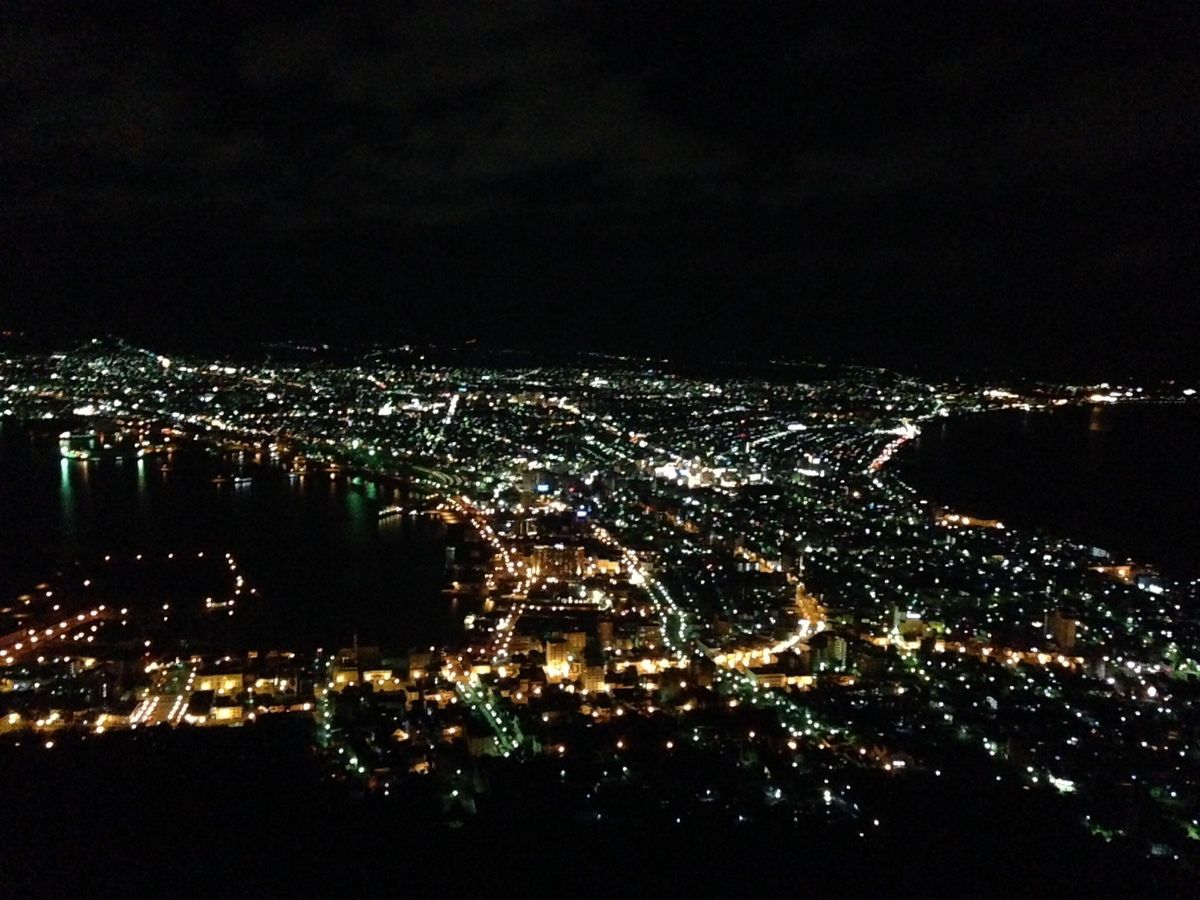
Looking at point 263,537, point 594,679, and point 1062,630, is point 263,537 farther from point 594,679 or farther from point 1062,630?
point 1062,630

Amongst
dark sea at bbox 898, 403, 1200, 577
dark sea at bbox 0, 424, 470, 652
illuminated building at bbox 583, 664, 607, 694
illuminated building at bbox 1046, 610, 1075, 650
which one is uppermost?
illuminated building at bbox 583, 664, 607, 694

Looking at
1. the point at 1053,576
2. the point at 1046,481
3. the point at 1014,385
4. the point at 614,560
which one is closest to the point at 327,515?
the point at 614,560

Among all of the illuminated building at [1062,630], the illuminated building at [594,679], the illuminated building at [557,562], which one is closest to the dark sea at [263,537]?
the illuminated building at [557,562]

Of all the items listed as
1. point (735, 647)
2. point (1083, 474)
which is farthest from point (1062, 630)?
point (1083, 474)

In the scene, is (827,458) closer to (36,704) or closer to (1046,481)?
(1046,481)

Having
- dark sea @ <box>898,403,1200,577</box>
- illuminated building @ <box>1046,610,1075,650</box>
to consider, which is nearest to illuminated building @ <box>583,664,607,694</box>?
illuminated building @ <box>1046,610,1075,650</box>

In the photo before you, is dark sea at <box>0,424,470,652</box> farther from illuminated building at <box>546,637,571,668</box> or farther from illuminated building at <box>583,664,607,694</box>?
illuminated building at <box>583,664,607,694</box>

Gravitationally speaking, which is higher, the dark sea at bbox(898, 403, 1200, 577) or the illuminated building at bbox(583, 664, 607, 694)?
the illuminated building at bbox(583, 664, 607, 694)
